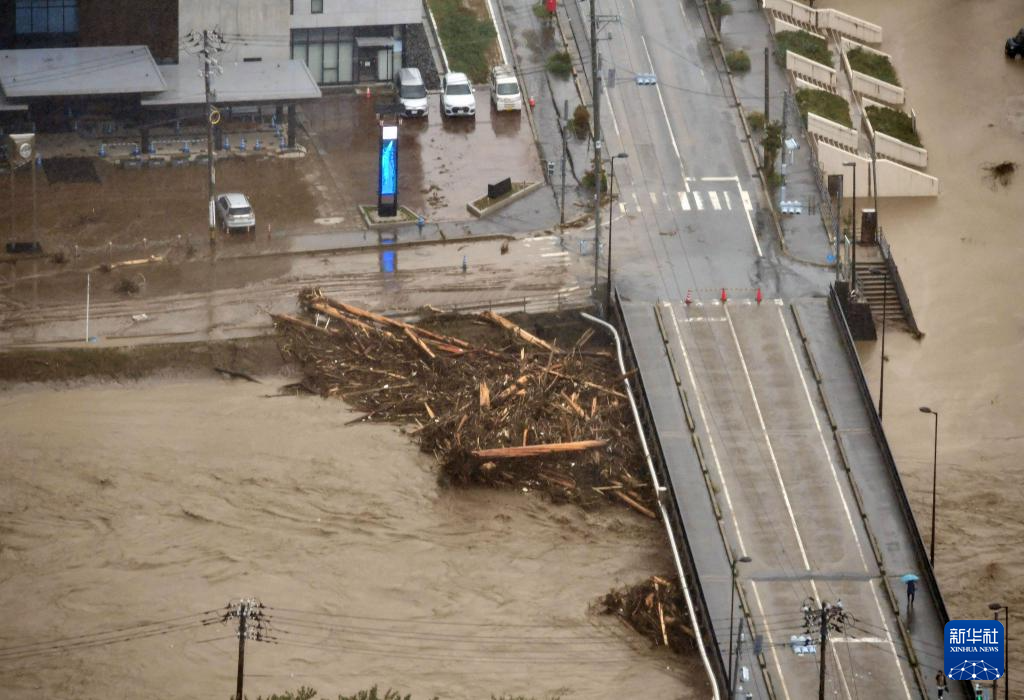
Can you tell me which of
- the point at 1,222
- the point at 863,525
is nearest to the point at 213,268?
the point at 1,222

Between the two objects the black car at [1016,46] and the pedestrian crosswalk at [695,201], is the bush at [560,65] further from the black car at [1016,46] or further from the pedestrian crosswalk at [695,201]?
the black car at [1016,46]

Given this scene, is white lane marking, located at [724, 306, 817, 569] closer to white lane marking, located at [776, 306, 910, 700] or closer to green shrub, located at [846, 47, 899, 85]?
white lane marking, located at [776, 306, 910, 700]

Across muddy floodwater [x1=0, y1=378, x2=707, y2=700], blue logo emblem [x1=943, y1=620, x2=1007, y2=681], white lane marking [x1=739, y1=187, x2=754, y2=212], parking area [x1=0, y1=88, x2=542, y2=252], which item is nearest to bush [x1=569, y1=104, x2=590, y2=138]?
parking area [x1=0, y1=88, x2=542, y2=252]

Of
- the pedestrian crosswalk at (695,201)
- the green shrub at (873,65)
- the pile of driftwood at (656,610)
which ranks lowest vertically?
the pile of driftwood at (656,610)

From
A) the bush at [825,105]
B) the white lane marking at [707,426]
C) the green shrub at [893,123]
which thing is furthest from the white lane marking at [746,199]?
the white lane marking at [707,426]

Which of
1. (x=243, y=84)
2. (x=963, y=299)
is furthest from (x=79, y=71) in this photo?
(x=963, y=299)

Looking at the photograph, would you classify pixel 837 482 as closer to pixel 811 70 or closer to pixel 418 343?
pixel 418 343
